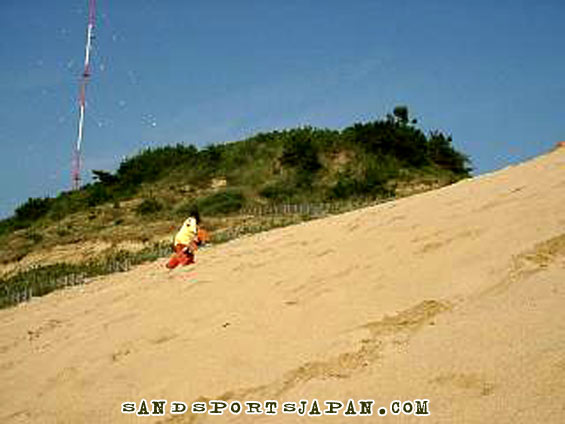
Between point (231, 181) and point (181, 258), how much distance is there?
26.4 m

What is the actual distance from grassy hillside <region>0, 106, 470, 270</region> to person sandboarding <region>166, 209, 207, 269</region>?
1384cm

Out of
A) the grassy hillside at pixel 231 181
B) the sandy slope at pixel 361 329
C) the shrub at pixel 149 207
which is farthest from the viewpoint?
the shrub at pixel 149 207

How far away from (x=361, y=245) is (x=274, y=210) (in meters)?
22.3

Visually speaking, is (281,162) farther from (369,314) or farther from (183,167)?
(369,314)

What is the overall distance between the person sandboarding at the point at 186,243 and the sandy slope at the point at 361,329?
2109mm

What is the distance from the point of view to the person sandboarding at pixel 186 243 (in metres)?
10.2

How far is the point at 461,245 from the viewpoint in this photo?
17.9 ft

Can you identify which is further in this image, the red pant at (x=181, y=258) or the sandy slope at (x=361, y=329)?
the red pant at (x=181, y=258)

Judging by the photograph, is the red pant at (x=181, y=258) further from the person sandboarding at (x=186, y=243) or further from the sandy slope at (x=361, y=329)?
the sandy slope at (x=361, y=329)

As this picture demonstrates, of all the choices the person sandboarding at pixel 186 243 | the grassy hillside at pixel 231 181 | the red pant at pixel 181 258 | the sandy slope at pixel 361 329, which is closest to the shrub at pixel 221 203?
the grassy hillside at pixel 231 181

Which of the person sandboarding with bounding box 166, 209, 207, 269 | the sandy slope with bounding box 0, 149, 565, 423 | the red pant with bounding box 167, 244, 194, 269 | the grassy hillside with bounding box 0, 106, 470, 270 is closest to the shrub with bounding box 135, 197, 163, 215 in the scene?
the grassy hillside with bounding box 0, 106, 470, 270

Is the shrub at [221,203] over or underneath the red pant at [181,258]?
over

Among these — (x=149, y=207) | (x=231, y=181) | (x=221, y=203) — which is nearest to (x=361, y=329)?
(x=221, y=203)

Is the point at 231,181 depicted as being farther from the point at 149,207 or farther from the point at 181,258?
the point at 181,258
